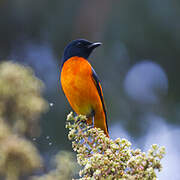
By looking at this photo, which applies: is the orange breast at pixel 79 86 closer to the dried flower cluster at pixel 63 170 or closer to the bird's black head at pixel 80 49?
the bird's black head at pixel 80 49

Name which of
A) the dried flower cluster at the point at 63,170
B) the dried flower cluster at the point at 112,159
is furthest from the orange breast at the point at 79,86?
the dried flower cluster at the point at 112,159

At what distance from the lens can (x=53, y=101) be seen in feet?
22.6

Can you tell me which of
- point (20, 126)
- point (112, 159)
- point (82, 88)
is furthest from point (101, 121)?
point (112, 159)

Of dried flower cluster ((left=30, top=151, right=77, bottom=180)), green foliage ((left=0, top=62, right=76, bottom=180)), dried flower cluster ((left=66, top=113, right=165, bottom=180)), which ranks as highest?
green foliage ((left=0, top=62, right=76, bottom=180))

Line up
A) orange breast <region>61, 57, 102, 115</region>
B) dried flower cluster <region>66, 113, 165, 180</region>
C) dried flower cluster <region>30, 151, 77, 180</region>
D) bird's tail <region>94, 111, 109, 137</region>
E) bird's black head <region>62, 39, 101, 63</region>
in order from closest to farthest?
dried flower cluster <region>66, 113, 165, 180</region>
dried flower cluster <region>30, 151, 77, 180</region>
orange breast <region>61, 57, 102, 115</region>
bird's tail <region>94, 111, 109, 137</region>
bird's black head <region>62, 39, 101, 63</region>

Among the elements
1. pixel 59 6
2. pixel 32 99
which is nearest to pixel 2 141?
pixel 32 99

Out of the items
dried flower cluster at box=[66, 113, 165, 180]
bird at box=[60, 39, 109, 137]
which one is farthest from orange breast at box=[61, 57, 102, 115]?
dried flower cluster at box=[66, 113, 165, 180]

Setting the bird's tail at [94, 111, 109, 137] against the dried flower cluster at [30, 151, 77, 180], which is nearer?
the dried flower cluster at [30, 151, 77, 180]

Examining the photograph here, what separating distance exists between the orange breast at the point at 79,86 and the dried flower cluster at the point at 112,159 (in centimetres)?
157

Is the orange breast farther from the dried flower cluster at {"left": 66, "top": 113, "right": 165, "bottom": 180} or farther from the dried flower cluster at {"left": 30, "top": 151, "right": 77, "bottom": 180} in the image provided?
the dried flower cluster at {"left": 66, "top": 113, "right": 165, "bottom": 180}

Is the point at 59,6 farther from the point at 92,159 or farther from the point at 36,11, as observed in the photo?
the point at 92,159

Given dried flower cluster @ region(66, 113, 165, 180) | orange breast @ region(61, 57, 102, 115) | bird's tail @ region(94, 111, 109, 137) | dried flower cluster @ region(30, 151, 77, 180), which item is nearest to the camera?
dried flower cluster @ region(66, 113, 165, 180)

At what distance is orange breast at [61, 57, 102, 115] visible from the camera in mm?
3966

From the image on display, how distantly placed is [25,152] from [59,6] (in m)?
4.56
